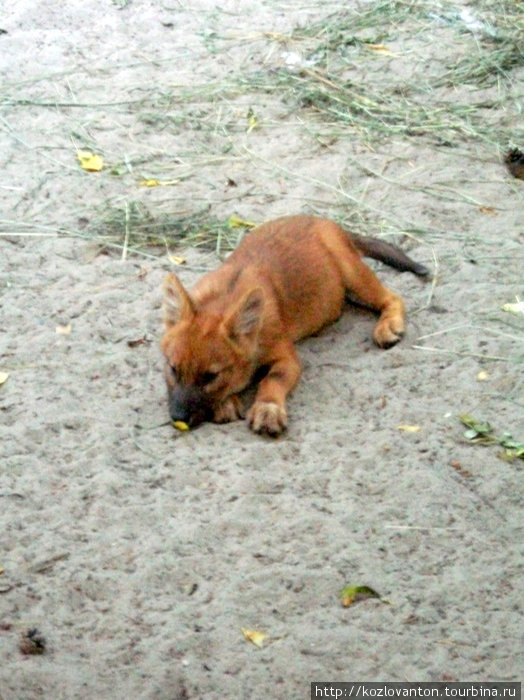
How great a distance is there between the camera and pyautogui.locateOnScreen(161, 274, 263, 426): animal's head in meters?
5.94

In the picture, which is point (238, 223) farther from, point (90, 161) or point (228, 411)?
point (228, 411)

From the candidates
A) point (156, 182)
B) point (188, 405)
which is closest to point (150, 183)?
point (156, 182)

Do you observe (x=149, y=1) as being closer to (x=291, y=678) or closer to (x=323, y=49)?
(x=323, y=49)

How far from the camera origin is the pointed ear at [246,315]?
6148 millimetres

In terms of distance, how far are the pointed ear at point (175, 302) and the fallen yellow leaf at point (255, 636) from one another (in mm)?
2077

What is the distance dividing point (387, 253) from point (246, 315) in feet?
4.93

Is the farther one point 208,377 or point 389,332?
point 389,332

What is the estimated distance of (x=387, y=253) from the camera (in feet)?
24.1

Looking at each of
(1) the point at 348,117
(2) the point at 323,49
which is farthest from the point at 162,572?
(2) the point at 323,49

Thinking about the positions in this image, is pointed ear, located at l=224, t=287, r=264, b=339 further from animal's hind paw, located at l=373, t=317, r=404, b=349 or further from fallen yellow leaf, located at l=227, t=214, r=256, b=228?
fallen yellow leaf, located at l=227, t=214, r=256, b=228

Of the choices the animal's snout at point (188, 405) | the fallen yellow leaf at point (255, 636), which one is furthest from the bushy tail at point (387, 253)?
the fallen yellow leaf at point (255, 636)

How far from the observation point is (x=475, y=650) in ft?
15.0

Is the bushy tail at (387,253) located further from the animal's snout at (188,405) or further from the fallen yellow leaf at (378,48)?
the fallen yellow leaf at (378,48)

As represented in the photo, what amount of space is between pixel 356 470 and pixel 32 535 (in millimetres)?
1560
